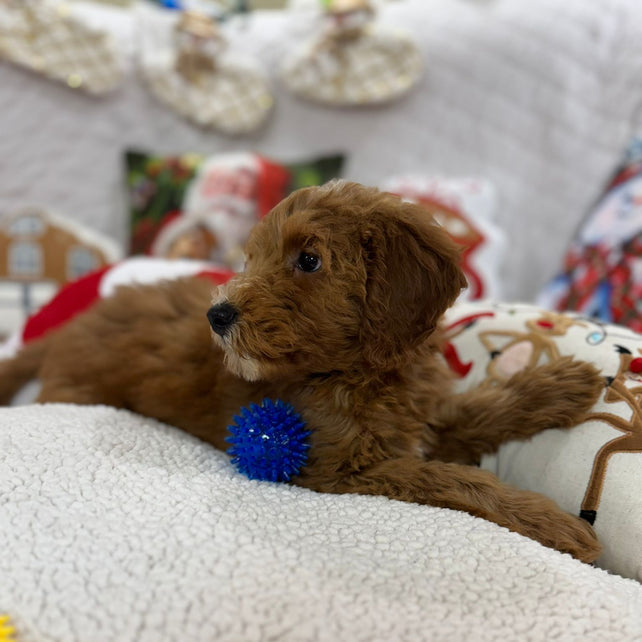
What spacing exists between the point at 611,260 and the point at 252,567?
5.64 feet

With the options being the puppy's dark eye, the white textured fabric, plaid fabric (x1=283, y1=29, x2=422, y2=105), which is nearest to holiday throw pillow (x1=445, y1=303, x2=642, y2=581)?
the puppy's dark eye

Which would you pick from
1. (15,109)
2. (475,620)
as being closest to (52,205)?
(15,109)

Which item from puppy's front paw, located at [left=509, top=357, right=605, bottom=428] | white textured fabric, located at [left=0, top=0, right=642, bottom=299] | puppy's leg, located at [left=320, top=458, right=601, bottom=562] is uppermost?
white textured fabric, located at [left=0, top=0, right=642, bottom=299]

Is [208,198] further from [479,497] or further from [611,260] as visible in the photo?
[479,497]

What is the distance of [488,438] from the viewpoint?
116 cm

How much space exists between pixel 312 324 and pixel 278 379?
0.56ft

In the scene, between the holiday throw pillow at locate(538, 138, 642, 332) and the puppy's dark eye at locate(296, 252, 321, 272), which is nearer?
the puppy's dark eye at locate(296, 252, 321, 272)

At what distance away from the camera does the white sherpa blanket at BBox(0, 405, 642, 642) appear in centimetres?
68

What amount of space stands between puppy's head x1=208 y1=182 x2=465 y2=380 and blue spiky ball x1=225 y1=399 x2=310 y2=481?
76 mm

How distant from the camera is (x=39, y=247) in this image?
232 cm

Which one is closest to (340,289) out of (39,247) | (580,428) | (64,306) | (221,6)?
(580,428)

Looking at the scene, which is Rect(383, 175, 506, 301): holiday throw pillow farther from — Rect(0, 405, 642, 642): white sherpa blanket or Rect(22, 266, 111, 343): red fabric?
Rect(0, 405, 642, 642): white sherpa blanket

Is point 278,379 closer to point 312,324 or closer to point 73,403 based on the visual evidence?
point 312,324

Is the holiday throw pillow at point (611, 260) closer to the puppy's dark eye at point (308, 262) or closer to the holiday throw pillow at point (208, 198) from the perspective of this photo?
the holiday throw pillow at point (208, 198)
